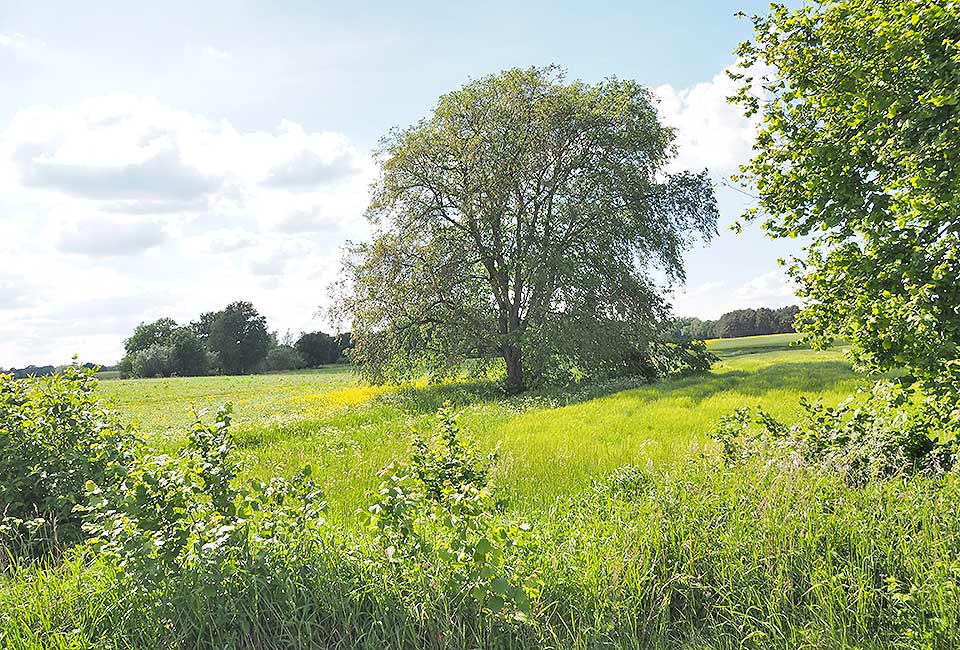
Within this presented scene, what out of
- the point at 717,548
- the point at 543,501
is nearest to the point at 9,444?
the point at 543,501

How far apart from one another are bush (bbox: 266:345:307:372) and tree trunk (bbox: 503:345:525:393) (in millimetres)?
60825

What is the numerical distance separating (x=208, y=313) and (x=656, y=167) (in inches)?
2882

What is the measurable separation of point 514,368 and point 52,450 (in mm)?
20380

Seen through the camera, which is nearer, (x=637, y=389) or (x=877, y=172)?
(x=877, y=172)

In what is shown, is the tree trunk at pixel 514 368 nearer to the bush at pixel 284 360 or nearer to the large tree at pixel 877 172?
the large tree at pixel 877 172

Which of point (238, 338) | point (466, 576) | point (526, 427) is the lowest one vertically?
point (526, 427)

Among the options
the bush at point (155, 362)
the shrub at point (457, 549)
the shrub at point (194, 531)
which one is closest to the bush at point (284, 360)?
the bush at point (155, 362)

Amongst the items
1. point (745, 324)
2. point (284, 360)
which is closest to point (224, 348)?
point (284, 360)

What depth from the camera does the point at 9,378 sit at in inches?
283

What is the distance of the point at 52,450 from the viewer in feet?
22.2

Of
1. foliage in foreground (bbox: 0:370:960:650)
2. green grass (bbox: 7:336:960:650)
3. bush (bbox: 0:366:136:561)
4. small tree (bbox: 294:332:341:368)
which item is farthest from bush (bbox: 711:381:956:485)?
small tree (bbox: 294:332:341:368)

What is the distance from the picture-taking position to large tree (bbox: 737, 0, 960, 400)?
5.21 m

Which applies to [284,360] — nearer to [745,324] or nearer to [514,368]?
[745,324]

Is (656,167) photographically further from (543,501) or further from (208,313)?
(208,313)
